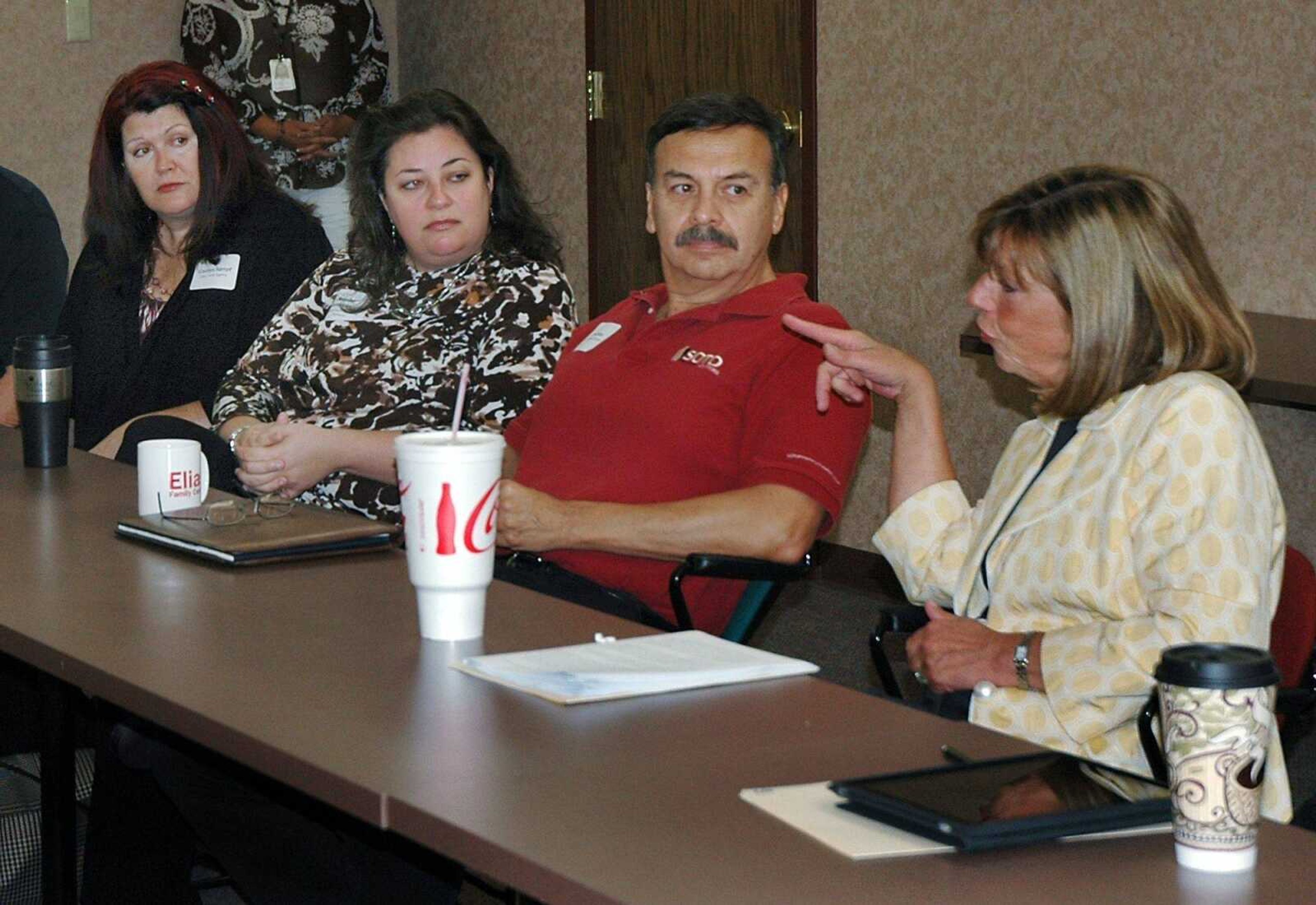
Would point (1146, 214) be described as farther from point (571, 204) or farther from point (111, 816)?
point (571, 204)

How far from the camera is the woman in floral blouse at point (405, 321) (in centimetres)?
288

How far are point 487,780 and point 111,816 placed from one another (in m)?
1.24

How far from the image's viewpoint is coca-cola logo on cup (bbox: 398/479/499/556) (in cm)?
155

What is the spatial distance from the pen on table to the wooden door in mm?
3592

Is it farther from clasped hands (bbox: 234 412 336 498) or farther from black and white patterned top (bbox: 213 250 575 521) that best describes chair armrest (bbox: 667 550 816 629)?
clasped hands (bbox: 234 412 336 498)

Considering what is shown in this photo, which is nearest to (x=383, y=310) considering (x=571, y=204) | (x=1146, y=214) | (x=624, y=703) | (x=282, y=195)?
(x=282, y=195)

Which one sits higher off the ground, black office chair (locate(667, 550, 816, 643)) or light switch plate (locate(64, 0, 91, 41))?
light switch plate (locate(64, 0, 91, 41))

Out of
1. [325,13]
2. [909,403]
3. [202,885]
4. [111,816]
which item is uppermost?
[325,13]

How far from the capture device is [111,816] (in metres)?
2.26

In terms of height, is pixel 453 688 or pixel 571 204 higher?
pixel 571 204

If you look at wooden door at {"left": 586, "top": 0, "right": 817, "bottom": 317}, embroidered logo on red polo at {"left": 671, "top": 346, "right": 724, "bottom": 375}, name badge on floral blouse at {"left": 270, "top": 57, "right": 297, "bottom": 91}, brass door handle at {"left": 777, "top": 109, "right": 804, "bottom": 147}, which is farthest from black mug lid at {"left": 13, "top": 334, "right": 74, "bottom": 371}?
name badge on floral blouse at {"left": 270, "top": 57, "right": 297, "bottom": 91}

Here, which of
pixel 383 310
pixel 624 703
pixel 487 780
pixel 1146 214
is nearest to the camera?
pixel 487 780

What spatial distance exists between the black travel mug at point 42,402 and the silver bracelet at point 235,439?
268 mm

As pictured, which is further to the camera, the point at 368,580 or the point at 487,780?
the point at 368,580
